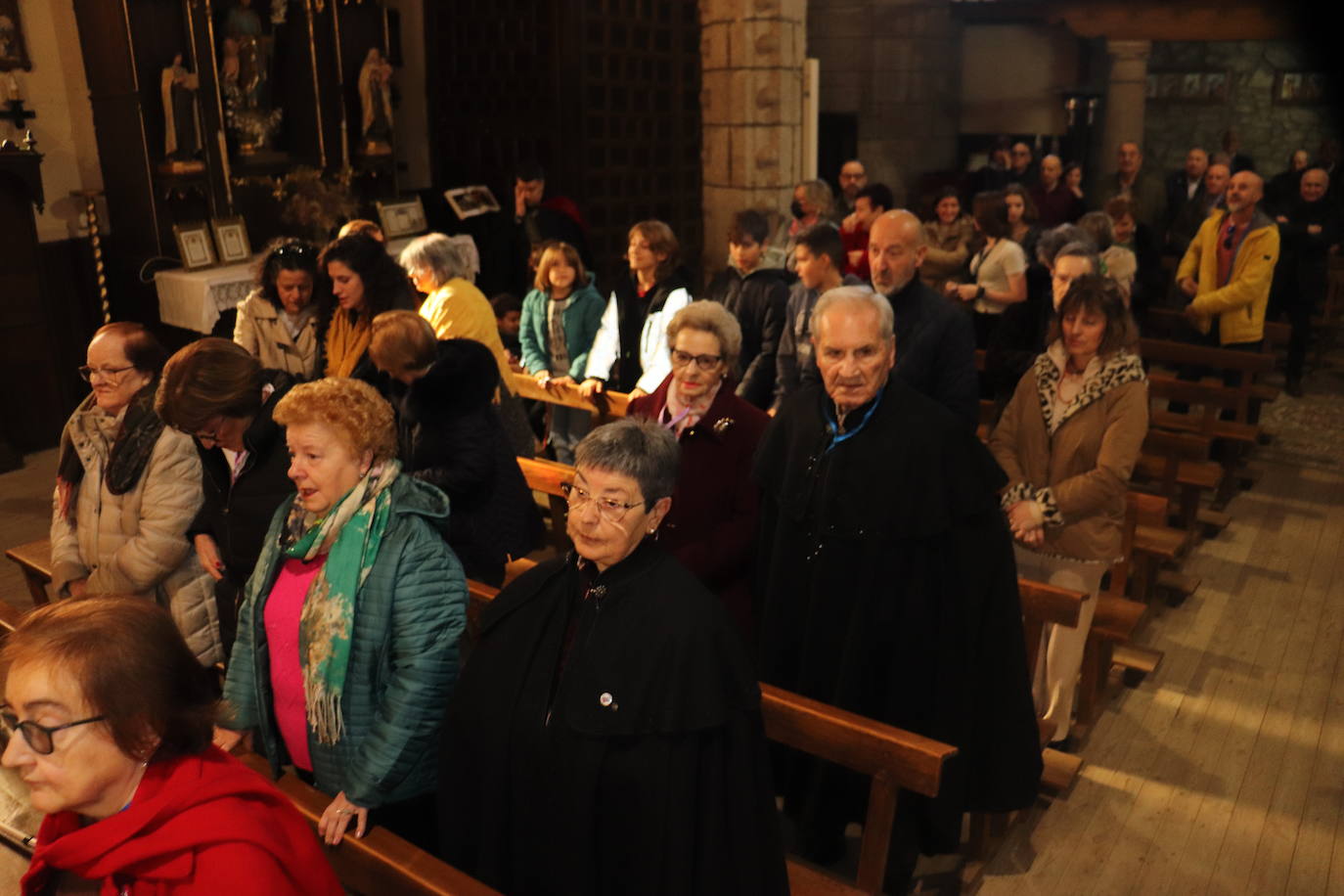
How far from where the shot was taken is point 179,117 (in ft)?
26.3

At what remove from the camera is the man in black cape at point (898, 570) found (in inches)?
111

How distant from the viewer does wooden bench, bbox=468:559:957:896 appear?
2549mm

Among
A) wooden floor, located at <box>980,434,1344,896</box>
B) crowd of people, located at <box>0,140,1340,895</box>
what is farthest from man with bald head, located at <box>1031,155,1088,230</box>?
crowd of people, located at <box>0,140,1340,895</box>

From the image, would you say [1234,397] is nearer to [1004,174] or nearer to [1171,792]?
[1171,792]

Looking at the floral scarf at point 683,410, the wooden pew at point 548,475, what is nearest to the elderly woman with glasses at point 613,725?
the floral scarf at point 683,410

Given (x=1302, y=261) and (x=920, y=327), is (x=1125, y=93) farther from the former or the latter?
(x=920, y=327)

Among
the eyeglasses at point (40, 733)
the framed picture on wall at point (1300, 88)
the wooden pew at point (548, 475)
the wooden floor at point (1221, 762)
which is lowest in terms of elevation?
the wooden floor at point (1221, 762)

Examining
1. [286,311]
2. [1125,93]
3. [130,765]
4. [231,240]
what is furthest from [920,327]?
[1125,93]

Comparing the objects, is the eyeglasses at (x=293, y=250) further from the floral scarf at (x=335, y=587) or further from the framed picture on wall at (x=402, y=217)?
the framed picture on wall at (x=402, y=217)

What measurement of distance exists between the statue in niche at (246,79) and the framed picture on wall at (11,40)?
55.0 inches

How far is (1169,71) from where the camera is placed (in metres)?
14.2

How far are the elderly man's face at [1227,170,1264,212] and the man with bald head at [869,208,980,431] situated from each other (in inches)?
124

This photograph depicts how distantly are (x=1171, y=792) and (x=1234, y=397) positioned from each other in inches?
114

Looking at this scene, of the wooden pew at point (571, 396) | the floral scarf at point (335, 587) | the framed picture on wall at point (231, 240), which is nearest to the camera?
the floral scarf at point (335, 587)
